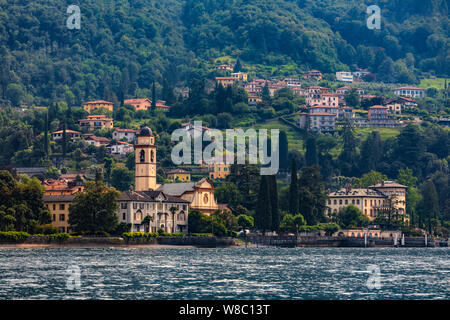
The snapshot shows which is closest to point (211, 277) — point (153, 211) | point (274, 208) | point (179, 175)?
point (153, 211)

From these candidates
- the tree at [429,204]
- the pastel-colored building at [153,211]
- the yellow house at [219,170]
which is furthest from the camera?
the yellow house at [219,170]

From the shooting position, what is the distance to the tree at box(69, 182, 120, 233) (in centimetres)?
10912

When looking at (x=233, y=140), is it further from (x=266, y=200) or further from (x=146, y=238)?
(x=146, y=238)

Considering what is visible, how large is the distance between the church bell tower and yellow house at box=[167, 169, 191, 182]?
105 feet

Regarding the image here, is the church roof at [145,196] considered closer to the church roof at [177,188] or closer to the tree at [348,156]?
the church roof at [177,188]

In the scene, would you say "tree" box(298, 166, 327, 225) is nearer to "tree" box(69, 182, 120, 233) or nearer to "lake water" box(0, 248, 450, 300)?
"tree" box(69, 182, 120, 233)

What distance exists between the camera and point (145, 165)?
138125 mm

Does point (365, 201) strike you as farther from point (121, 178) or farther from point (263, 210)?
point (121, 178)

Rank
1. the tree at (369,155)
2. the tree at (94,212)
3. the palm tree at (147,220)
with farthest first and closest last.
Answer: the tree at (369,155), the palm tree at (147,220), the tree at (94,212)

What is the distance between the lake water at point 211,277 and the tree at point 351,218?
5214 centimetres

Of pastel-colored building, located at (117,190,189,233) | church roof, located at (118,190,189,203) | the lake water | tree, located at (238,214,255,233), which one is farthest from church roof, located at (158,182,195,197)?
the lake water

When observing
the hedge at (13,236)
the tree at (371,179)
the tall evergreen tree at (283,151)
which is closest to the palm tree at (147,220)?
the hedge at (13,236)

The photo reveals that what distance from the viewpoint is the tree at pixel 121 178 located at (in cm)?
16350

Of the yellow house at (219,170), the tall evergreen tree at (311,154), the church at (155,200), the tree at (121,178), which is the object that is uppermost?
the tall evergreen tree at (311,154)
